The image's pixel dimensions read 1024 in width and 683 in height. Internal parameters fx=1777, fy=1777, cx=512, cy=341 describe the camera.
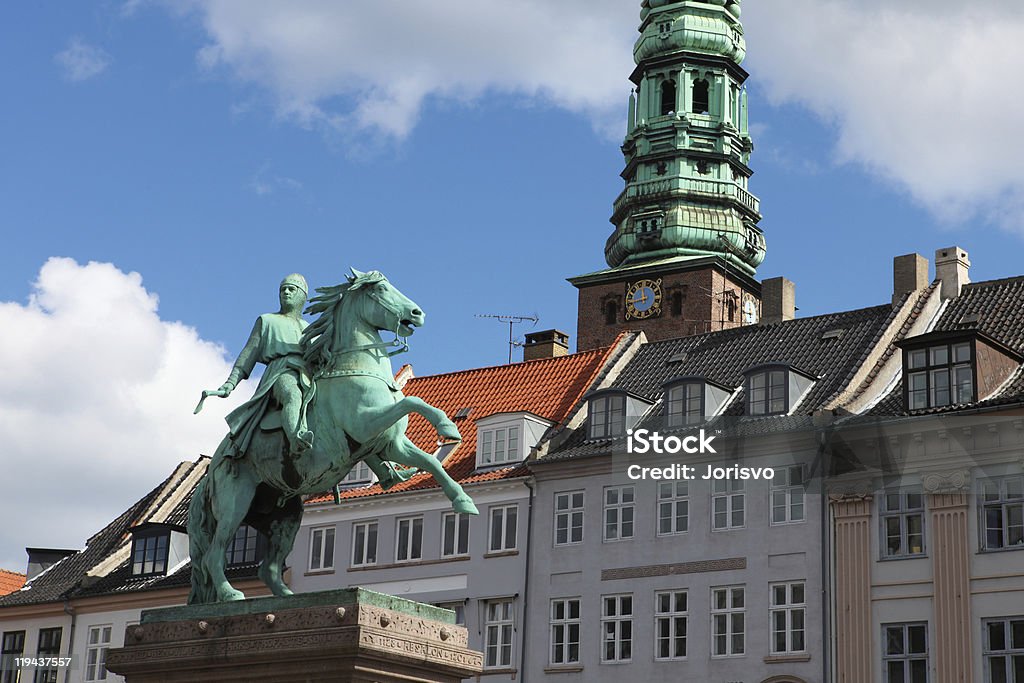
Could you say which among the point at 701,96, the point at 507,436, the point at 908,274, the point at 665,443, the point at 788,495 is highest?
the point at 701,96

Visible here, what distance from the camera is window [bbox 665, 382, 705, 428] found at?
4253 cm

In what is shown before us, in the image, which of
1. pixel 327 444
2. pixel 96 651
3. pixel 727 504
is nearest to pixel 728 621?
pixel 727 504

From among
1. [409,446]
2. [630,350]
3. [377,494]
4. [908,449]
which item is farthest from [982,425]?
[409,446]

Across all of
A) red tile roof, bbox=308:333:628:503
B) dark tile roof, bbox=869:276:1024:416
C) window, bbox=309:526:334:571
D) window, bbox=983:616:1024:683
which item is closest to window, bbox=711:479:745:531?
dark tile roof, bbox=869:276:1024:416

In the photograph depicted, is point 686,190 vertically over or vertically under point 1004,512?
over

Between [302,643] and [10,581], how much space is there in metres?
46.9

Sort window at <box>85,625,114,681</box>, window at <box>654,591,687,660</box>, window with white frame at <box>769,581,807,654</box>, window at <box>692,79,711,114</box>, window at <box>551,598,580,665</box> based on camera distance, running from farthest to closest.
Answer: window at <box>692,79,711,114</box>, window at <box>85,625,114,681</box>, window at <box>551,598,580,665</box>, window at <box>654,591,687,660</box>, window with white frame at <box>769,581,807,654</box>

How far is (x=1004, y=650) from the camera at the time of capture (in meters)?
36.0

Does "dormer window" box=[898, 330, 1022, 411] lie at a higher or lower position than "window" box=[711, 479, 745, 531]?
higher

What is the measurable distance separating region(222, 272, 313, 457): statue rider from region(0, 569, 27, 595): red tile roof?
43757 millimetres

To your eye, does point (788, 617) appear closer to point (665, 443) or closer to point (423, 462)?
point (665, 443)

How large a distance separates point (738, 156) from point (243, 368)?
60865mm

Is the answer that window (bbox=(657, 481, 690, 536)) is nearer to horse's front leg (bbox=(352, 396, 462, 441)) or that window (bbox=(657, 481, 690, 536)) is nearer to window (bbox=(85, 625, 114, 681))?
window (bbox=(85, 625, 114, 681))

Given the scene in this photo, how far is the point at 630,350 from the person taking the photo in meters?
49.0
